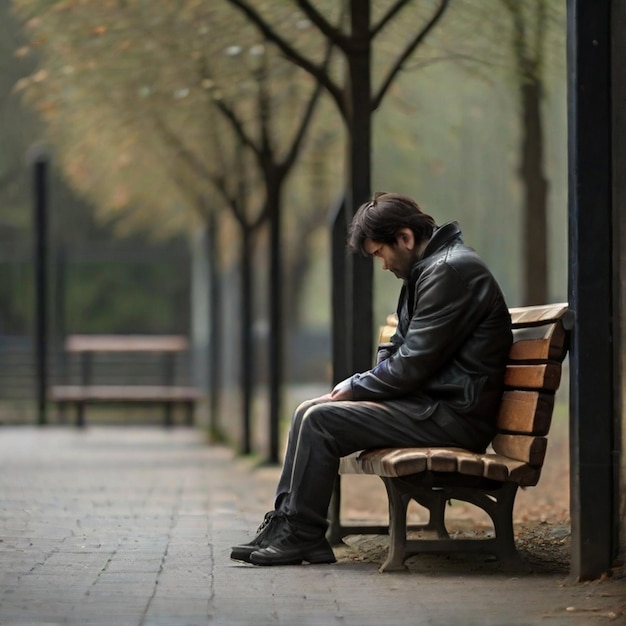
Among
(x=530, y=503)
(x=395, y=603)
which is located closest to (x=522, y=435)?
(x=395, y=603)

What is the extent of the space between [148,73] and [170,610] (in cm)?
1196

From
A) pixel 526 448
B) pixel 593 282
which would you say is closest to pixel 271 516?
pixel 526 448

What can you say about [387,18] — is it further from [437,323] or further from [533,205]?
[533,205]

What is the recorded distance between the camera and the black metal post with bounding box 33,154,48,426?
25578mm

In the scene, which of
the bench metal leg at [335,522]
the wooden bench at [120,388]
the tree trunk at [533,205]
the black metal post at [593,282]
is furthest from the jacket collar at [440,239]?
the wooden bench at [120,388]

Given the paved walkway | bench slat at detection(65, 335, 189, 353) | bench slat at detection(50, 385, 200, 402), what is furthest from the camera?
bench slat at detection(65, 335, 189, 353)

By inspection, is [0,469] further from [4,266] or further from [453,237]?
[4,266]

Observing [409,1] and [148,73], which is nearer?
[409,1]

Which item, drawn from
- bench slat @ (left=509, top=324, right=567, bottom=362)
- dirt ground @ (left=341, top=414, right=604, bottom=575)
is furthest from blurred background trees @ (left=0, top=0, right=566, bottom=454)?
bench slat @ (left=509, top=324, right=567, bottom=362)

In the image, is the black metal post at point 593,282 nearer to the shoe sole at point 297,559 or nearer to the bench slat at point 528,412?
→ the bench slat at point 528,412

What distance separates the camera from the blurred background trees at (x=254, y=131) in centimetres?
1336

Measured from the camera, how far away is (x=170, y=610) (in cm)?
607

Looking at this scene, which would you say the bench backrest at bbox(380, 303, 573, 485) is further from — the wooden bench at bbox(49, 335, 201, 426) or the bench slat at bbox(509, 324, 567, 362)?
the wooden bench at bbox(49, 335, 201, 426)

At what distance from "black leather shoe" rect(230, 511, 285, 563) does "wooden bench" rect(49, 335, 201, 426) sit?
17.4 metres
